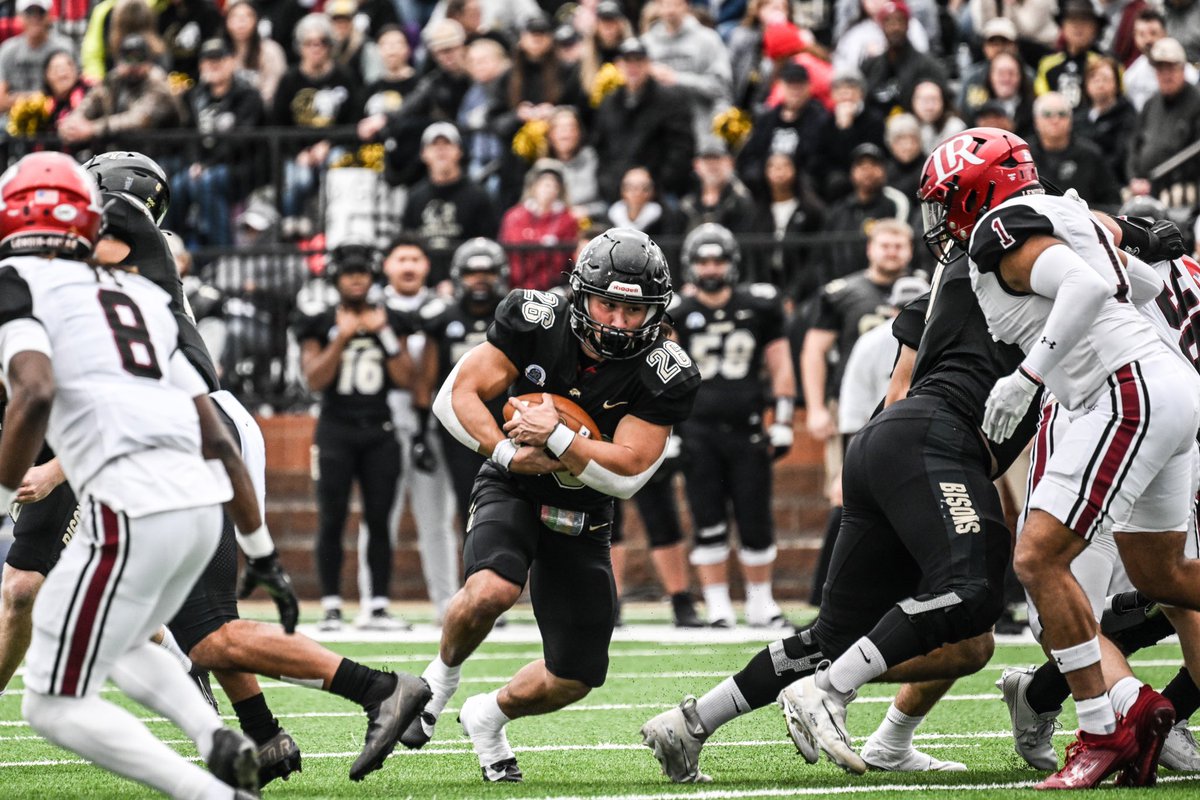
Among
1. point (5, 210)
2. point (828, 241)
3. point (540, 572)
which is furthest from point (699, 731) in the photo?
point (828, 241)

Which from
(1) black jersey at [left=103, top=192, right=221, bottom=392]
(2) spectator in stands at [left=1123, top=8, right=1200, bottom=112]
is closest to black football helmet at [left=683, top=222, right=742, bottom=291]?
(2) spectator in stands at [left=1123, top=8, right=1200, bottom=112]

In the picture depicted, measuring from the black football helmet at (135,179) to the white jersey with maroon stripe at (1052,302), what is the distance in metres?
2.79

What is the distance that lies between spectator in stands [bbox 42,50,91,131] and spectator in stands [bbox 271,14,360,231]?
59.9 inches

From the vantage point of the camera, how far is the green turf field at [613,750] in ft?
18.5

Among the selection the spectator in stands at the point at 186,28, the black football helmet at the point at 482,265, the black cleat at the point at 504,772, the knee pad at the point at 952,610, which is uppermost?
the spectator in stands at the point at 186,28

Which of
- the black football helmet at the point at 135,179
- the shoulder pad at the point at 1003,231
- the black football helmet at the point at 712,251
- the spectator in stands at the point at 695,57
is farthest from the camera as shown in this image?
the spectator in stands at the point at 695,57

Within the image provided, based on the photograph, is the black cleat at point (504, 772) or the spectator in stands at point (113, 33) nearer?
the black cleat at point (504, 772)

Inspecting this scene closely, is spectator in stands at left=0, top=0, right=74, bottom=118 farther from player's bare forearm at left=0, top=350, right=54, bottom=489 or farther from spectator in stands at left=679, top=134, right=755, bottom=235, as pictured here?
player's bare forearm at left=0, top=350, right=54, bottom=489

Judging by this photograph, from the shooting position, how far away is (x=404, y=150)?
13539 mm

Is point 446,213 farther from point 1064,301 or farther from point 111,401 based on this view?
point 111,401

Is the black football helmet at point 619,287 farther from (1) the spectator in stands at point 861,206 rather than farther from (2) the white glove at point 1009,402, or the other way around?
(1) the spectator in stands at point 861,206

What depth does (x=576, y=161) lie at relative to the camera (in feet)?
43.4

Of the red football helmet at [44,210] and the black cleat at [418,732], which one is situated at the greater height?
the red football helmet at [44,210]

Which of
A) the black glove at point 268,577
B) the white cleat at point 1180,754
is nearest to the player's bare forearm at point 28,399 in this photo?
the black glove at point 268,577
